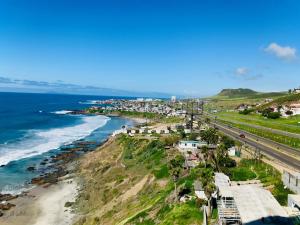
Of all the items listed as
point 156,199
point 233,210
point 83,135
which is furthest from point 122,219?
point 83,135

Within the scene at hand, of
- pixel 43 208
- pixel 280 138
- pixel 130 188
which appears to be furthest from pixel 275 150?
pixel 43 208

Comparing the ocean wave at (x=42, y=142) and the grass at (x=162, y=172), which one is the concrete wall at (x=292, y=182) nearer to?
the grass at (x=162, y=172)

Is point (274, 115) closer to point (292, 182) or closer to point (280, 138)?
point (280, 138)

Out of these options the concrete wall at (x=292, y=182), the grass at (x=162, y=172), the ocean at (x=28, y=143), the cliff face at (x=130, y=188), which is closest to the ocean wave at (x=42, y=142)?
the ocean at (x=28, y=143)

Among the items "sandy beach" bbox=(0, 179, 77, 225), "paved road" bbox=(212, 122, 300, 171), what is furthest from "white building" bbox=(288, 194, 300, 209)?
"sandy beach" bbox=(0, 179, 77, 225)

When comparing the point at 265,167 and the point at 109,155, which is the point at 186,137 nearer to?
A: the point at 109,155

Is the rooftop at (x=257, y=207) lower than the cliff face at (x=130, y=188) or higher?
higher
